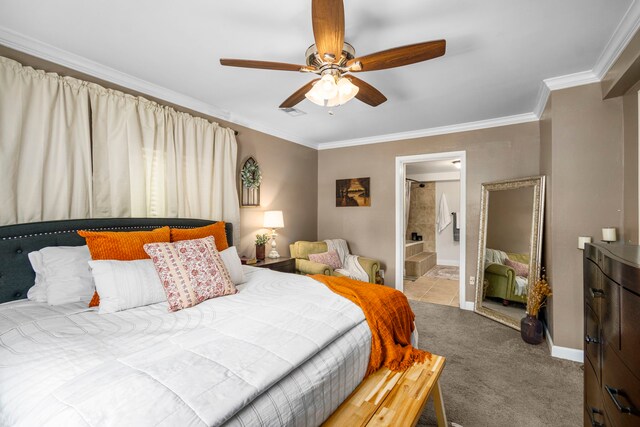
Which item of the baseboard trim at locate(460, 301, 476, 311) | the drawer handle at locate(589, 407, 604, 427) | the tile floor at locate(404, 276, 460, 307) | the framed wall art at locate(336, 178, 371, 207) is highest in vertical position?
the framed wall art at locate(336, 178, 371, 207)

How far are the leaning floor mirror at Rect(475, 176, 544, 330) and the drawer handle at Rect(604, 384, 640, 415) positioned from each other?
8.16 ft

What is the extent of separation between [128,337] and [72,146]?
1.84 metres

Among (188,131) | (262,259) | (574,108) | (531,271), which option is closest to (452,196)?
(531,271)

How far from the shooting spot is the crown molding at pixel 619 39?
183cm

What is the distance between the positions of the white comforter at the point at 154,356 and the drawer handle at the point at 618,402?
103cm

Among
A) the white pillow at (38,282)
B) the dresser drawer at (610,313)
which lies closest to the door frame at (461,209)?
the dresser drawer at (610,313)

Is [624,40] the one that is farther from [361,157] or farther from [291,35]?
[361,157]

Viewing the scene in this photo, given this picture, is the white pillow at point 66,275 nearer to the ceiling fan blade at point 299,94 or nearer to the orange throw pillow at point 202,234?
the orange throw pillow at point 202,234

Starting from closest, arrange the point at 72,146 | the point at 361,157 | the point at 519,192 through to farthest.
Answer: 1. the point at 72,146
2. the point at 519,192
3. the point at 361,157

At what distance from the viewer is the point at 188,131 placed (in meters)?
3.19

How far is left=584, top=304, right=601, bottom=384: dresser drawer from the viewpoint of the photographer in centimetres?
128

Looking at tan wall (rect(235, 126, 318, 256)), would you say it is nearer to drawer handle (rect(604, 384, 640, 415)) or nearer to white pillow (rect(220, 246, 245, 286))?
white pillow (rect(220, 246, 245, 286))

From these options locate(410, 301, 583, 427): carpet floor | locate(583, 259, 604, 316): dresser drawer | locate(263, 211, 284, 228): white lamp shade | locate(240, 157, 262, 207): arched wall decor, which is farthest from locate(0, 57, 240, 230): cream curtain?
locate(583, 259, 604, 316): dresser drawer

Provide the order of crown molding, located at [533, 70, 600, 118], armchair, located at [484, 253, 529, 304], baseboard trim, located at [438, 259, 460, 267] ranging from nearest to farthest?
crown molding, located at [533, 70, 600, 118] → armchair, located at [484, 253, 529, 304] → baseboard trim, located at [438, 259, 460, 267]
